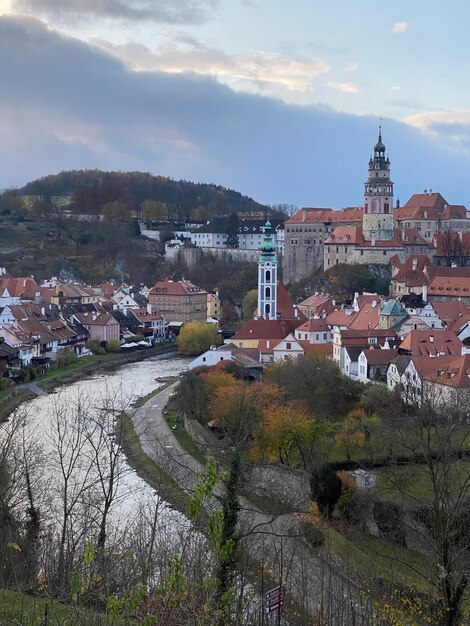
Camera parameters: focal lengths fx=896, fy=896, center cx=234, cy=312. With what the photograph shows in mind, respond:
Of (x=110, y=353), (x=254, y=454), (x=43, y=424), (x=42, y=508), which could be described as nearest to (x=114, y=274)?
(x=110, y=353)

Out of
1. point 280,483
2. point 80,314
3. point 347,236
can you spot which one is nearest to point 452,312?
point 347,236

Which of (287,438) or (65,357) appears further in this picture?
(65,357)

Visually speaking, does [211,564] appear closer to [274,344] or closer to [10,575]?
[10,575]

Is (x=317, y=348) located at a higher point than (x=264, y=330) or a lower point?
lower

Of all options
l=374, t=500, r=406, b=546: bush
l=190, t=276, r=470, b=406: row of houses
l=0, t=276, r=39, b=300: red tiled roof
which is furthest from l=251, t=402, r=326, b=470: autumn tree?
l=0, t=276, r=39, b=300: red tiled roof

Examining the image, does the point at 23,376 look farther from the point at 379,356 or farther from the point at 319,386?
the point at 379,356

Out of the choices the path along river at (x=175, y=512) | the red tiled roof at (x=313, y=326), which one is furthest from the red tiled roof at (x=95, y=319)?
the red tiled roof at (x=313, y=326)

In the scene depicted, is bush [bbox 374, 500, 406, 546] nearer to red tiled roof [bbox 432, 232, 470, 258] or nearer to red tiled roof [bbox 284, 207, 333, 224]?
red tiled roof [bbox 432, 232, 470, 258]
